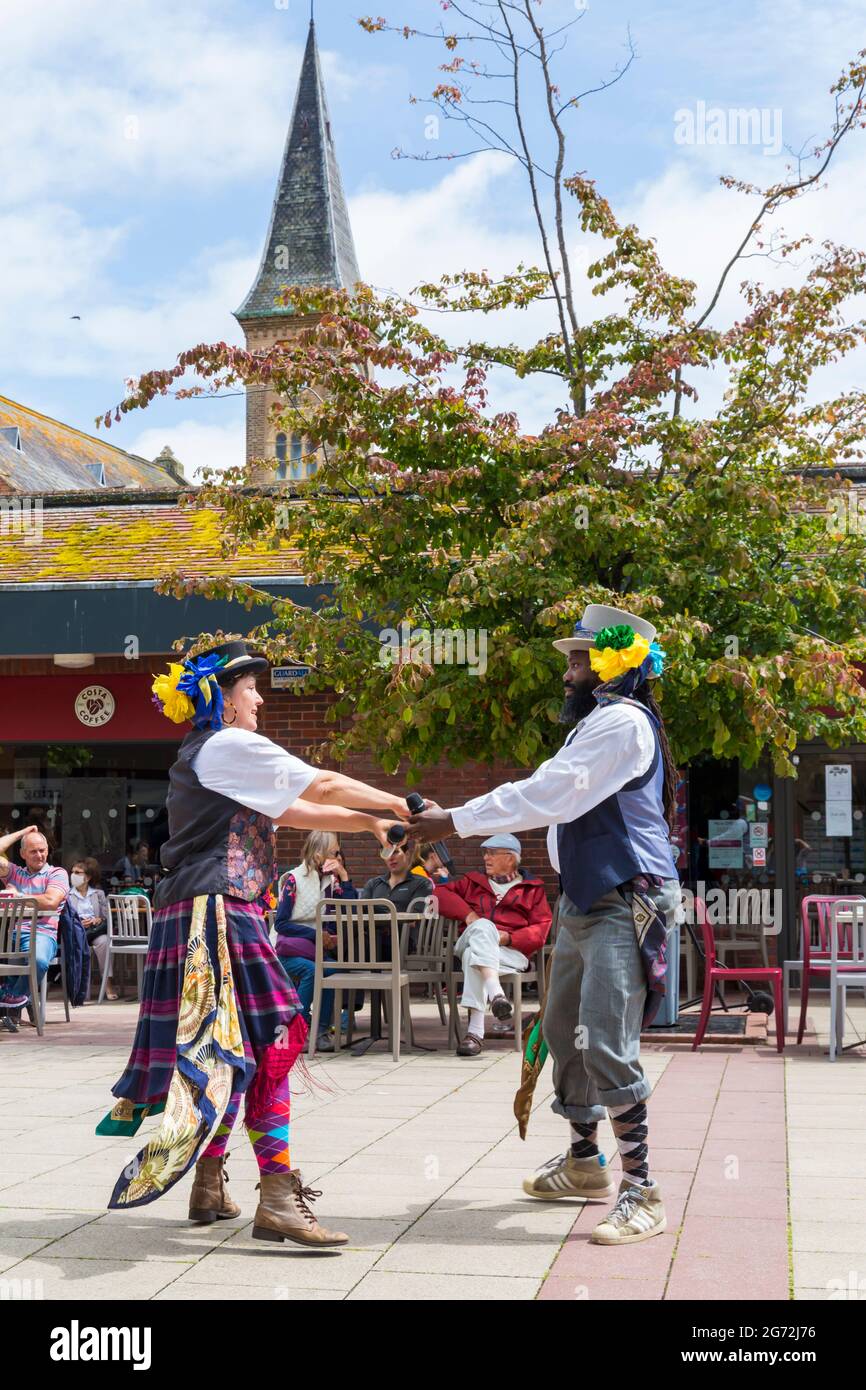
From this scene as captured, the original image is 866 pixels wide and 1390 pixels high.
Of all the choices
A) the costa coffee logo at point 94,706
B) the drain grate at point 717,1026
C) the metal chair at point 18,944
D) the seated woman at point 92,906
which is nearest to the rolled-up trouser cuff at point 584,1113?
the drain grate at point 717,1026

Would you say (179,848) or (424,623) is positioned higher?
(424,623)

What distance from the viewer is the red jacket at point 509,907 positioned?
9.54 metres

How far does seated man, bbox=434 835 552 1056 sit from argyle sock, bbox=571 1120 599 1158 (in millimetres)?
3963

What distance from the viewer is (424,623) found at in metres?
9.59

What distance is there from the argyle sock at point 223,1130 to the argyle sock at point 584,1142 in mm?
1230

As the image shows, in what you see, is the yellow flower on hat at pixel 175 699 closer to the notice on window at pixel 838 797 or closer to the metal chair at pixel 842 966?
the metal chair at pixel 842 966

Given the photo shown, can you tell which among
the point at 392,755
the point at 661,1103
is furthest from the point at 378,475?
the point at 661,1103

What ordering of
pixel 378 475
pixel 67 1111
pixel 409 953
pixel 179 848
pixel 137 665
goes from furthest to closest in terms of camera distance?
pixel 137 665, pixel 409 953, pixel 378 475, pixel 67 1111, pixel 179 848

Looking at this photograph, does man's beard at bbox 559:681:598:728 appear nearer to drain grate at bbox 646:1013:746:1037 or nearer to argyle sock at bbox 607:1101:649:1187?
argyle sock at bbox 607:1101:649:1187

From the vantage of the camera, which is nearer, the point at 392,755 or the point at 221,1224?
the point at 221,1224

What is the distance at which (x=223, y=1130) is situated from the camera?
4637 mm

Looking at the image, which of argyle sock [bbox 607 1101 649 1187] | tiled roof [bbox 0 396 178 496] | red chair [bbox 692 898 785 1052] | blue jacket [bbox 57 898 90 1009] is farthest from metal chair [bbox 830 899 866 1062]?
tiled roof [bbox 0 396 178 496]
